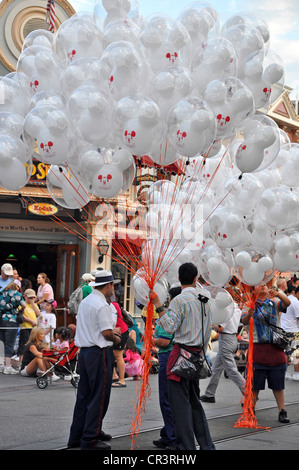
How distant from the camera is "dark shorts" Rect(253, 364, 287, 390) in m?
9.40


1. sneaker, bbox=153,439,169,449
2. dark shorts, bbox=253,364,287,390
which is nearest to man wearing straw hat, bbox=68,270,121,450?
sneaker, bbox=153,439,169,449

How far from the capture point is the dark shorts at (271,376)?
9398mm

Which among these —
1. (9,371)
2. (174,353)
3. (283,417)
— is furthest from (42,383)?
(174,353)

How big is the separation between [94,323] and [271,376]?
3.13m

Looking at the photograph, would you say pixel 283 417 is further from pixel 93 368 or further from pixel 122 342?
pixel 122 342

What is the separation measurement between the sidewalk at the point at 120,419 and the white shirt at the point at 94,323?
114 centimetres

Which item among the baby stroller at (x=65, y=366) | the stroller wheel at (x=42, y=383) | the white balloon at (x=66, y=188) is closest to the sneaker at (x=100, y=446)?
the white balloon at (x=66, y=188)

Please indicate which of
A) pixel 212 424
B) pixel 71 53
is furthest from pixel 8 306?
pixel 71 53

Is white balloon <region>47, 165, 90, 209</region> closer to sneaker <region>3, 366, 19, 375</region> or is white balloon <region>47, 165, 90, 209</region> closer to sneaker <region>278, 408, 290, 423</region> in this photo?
sneaker <region>278, 408, 290, 423</region>

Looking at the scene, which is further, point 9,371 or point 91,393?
point 9,371

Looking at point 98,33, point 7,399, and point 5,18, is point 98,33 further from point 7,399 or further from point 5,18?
point 5,18

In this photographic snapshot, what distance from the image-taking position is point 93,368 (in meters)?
7.42

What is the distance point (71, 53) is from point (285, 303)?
437 cm

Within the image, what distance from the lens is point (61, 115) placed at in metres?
7.13
